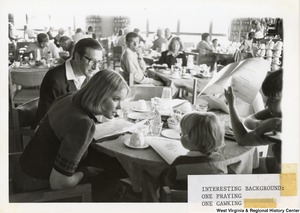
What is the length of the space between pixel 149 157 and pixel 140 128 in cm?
14

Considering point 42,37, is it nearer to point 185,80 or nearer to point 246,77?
point 185,80

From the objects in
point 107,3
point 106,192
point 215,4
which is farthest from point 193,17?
point 106,192

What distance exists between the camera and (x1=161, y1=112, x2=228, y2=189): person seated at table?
2.85 feet

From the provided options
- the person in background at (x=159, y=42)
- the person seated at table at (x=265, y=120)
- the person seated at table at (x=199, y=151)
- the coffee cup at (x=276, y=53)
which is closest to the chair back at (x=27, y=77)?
Result: the person in background at (x=159, y=42)

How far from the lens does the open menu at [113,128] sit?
91 cm

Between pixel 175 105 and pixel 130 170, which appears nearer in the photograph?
pixel 130 170

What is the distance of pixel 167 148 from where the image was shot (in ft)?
2.93

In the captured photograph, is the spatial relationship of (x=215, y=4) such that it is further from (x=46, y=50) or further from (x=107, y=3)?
(x=46, y=50)

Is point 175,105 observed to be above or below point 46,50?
below

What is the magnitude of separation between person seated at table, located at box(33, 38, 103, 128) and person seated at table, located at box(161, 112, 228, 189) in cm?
32

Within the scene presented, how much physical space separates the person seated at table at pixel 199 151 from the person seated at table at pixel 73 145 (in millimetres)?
151

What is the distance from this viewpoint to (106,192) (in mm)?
927
